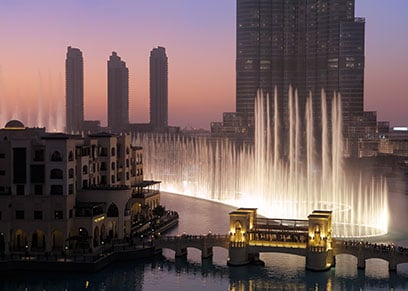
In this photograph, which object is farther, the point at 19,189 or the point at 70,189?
the point at 70,189

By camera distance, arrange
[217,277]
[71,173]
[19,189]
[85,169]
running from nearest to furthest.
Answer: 1. [217,277]
2. [19,189]
3. [71,173]
4. [85,169]

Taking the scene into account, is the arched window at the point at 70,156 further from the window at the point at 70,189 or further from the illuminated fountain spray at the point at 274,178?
the illuminated fountain spray at the point at 274,178

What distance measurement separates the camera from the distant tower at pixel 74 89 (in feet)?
479

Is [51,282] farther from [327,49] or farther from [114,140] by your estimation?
[327,49]

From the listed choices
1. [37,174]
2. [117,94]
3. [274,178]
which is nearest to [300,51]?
[274,178]

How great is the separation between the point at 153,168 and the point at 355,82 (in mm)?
43139

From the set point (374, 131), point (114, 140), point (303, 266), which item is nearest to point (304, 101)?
point (374, 131)

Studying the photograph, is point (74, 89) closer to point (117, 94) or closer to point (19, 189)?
point (117, 94)

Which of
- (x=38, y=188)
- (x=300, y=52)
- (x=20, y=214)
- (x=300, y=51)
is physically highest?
(x=300, y=51)

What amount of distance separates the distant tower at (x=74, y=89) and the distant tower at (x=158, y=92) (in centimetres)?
2049

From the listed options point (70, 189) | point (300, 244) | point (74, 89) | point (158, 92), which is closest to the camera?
point (300, 244)

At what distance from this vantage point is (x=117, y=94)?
16788cm

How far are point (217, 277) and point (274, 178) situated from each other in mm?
40670

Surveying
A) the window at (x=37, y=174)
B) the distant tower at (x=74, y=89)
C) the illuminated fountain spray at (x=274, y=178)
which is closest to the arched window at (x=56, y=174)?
the window at (x=37, y=174)
